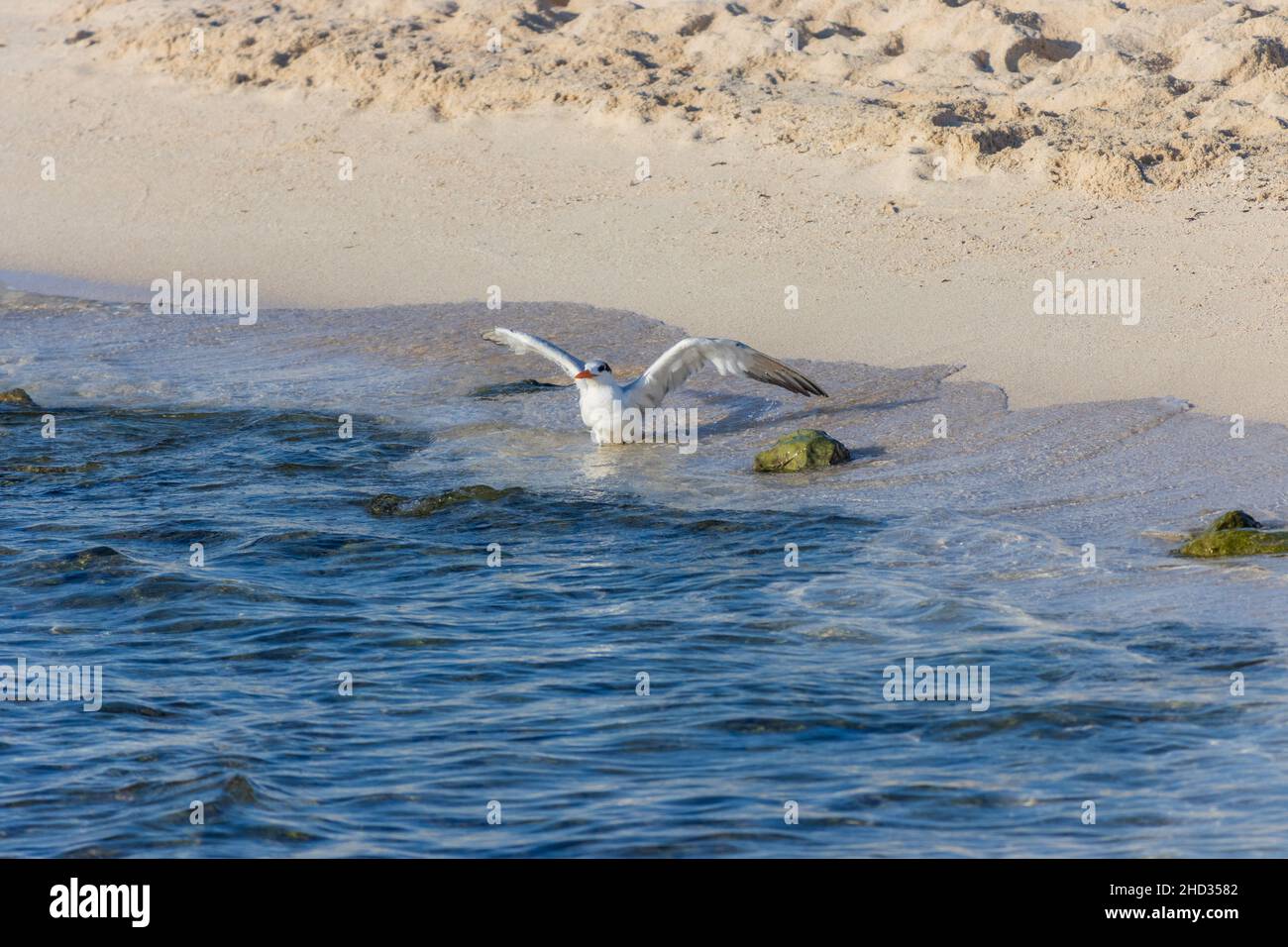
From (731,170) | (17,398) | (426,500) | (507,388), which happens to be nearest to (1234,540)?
(426,500)

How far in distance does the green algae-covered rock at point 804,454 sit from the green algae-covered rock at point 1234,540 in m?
2.34

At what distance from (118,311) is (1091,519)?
8.88 meters

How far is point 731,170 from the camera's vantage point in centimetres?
1425

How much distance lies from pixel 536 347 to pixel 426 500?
67.3 inches

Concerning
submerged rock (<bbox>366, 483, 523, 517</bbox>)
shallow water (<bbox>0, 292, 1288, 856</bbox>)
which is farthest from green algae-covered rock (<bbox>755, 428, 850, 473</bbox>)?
submerged rock (<bbox>366, 483, 523, 517</bbox>)

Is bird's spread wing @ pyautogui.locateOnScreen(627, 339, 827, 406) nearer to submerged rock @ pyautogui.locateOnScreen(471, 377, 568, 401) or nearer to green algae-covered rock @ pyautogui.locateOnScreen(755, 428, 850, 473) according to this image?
green algae-covered rock @ pyautogui.locateOnScreen(755, 428, 850, 473)

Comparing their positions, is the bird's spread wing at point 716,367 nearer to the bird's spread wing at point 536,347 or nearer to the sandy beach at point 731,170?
the bird's spread wing at point 536,347

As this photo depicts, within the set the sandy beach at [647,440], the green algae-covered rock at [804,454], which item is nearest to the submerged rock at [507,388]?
the sandy beach at [647,440]

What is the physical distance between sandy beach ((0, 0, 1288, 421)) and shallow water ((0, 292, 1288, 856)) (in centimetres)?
99

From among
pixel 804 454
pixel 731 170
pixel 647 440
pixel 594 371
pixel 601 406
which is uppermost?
pixel 731 170

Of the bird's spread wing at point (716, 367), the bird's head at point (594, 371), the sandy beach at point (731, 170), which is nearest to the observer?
the bird's head at point (594, 371)

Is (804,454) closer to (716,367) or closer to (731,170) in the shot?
(716,367)

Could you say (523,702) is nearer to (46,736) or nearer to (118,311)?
(46,736)

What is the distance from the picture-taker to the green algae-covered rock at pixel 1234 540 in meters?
7.84
